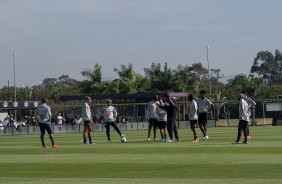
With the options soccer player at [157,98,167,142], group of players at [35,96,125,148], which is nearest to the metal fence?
group of players at [35,96,125,148]

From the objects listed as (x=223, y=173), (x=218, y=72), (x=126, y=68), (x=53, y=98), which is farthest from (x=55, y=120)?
(x=218, y=72)

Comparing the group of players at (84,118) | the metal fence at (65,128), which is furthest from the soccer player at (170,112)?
the metal fence at (65,128)

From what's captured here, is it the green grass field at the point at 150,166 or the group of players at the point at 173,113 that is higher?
the group of players at the point at 173,113

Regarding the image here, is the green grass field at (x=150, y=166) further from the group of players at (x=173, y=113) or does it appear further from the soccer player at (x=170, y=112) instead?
the group of players at (x=173, y=113)

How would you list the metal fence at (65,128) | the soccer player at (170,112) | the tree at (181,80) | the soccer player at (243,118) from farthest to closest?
the tree at (181,80) < the metal fence at (65,128) < the soccer player at (170,112) < the soccer player at (243,118)

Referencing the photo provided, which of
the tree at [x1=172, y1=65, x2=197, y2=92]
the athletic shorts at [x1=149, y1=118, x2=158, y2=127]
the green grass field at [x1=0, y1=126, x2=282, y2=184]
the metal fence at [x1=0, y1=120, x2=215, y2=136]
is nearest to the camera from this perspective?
the green grass field at [x1=0, y1=126, x2=282, y2=184]

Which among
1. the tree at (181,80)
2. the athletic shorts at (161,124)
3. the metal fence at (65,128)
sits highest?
the tree at (181,80)

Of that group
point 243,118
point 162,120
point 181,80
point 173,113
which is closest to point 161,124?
point 162,120

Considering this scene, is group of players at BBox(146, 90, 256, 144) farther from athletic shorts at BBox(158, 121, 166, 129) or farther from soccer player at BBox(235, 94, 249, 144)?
soccer player at BBox(235, 94, 249, 144)

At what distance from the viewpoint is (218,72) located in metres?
172

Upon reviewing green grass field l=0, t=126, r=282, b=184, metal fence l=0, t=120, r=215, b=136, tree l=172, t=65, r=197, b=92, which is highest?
tree l=172, t=65, r=197, b=92
